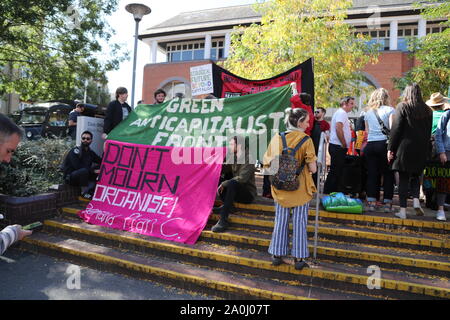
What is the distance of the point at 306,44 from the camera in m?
11.3

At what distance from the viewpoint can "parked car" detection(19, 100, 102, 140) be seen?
41.2 feet

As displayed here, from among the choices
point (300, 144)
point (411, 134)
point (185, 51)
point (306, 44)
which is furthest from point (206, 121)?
point (185, 51)

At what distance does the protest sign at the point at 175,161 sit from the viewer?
15.4ft

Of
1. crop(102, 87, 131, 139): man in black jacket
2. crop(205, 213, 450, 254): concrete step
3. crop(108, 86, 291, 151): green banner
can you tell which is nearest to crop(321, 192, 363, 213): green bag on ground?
crop(205, 213, 450, 254): concrete step

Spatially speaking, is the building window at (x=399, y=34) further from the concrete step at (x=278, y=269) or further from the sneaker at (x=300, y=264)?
the sneaker at (x=300, y=264)

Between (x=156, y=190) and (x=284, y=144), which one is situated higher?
(x=284, y=144)

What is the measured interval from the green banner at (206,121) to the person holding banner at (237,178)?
0.29 m

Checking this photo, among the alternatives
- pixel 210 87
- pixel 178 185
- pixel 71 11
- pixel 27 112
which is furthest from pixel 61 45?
pixel 178 185

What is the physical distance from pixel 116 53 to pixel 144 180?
35.3 ft

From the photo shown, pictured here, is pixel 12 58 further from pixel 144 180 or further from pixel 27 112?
pixel 144 180

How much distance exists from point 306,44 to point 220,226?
29.8 ft

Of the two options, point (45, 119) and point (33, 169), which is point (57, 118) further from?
point (33, 169)

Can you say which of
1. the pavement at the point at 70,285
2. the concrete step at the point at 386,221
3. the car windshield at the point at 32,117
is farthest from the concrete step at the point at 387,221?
the car windshield at the point at 32,117
